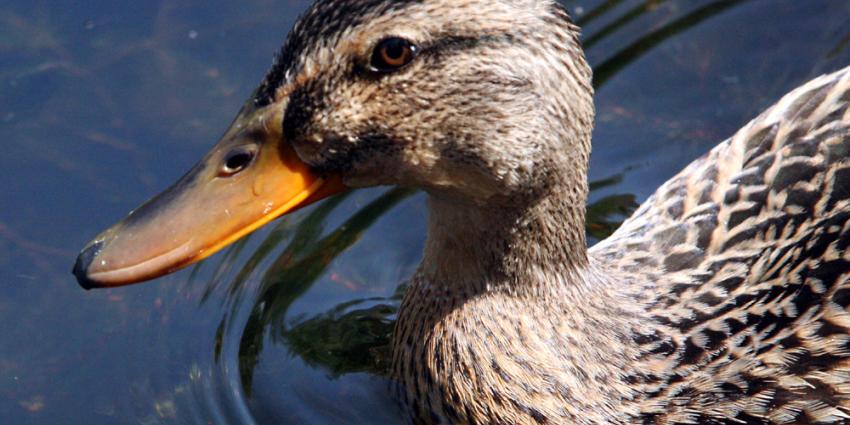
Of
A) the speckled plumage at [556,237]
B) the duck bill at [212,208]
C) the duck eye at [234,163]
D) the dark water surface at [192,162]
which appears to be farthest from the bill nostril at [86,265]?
the dark water surface at [192,162]

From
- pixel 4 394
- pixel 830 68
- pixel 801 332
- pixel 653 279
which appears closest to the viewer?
pixel 801 332

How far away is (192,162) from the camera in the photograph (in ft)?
23.0

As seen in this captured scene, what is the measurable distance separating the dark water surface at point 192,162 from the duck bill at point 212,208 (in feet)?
5.28

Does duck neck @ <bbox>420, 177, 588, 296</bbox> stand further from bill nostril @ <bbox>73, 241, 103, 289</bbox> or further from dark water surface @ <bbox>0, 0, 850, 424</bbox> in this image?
bill nostril @ <bbox>73, 241, 103, 289</bbox>

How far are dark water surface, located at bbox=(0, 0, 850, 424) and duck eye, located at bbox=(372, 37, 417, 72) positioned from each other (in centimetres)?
199

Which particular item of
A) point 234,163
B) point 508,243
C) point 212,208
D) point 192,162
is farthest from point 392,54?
point 192,162

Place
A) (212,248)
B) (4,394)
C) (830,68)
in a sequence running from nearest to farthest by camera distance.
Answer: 1. (212,248)
2. (4,394)
3. (830,68)

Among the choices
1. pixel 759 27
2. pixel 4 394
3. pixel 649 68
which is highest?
pixel 759 27

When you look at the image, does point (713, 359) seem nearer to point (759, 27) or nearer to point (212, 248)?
point (212, 248)

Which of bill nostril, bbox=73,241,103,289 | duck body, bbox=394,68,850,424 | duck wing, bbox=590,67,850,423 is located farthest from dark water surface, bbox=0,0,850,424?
bill nostril, bbox=73,241,103,289

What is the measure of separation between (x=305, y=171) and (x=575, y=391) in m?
1.41

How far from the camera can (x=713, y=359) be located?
518 cm

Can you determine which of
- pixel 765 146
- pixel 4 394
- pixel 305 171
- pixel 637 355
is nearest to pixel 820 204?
pixel 765 146

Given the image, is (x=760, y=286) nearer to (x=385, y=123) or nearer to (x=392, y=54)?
(x=385, y=123)
